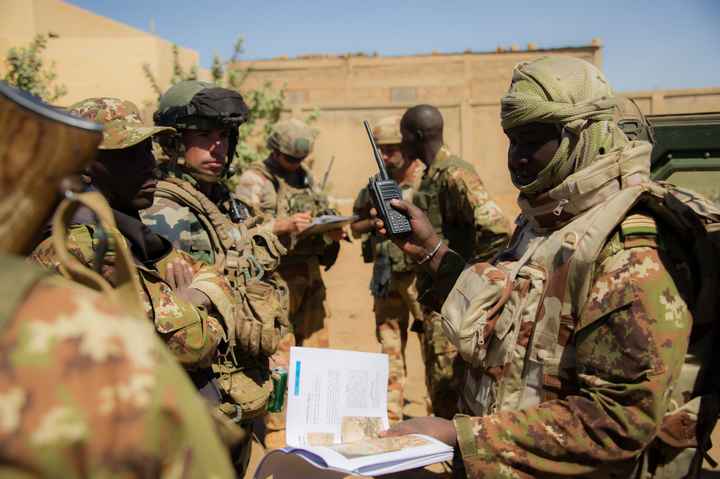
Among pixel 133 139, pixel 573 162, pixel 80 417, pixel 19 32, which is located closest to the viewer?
pixel 80 417

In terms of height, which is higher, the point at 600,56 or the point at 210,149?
the point at 600,56

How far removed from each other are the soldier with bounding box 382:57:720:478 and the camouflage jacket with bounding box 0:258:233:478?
127 centimetres

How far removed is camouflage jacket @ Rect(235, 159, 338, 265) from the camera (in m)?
5.90

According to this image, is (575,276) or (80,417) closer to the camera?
(80,417)

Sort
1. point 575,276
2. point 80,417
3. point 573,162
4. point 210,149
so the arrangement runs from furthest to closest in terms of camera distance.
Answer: point 210,149 < point 573,162 < point 575,276 < point 80,417

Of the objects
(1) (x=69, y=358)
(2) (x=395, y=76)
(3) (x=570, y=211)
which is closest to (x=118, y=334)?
(1) (x=69, y=358)

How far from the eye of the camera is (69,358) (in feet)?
2.59

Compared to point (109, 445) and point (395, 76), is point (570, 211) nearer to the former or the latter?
point (109, 445)

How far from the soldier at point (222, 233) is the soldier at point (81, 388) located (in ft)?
5.63

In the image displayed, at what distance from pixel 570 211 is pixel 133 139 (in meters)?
1.54

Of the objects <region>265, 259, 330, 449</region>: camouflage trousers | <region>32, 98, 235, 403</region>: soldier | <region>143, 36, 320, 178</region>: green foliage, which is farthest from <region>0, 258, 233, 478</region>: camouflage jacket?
<region>143, 36, 320, 178</region>: green foliage

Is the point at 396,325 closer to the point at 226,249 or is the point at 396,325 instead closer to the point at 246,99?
the point at 226,249

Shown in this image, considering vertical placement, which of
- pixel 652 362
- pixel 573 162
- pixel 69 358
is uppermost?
pixel 573 162

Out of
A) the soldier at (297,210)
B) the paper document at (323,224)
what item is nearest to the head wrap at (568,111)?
the paper document at (323,224)
